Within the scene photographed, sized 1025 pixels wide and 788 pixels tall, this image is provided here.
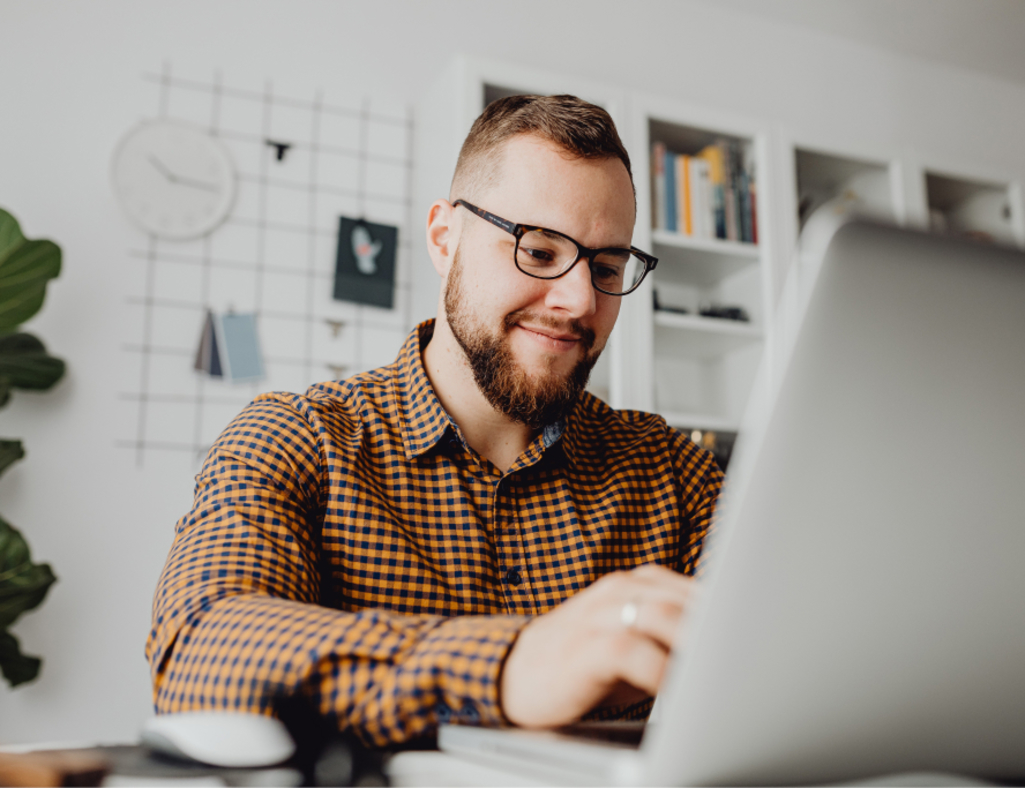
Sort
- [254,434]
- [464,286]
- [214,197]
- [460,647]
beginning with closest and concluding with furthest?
1. [460,647]
2. [254,434]
3. [464,286]
4. [214,197]

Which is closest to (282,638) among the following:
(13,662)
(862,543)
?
(862,543)

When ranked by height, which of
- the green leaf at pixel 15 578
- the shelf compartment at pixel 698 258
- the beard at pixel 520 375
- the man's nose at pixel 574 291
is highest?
the shelf compartment at pixel 698 258

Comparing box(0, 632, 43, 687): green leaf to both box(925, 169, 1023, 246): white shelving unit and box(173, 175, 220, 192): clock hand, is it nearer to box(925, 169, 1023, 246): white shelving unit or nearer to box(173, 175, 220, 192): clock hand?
box(173, 175, 220, 192): clock hand

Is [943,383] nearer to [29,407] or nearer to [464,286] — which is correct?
[464,286]

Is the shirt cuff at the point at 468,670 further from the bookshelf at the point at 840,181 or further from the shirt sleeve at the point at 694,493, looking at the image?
the bookshelf at the point at 840,181

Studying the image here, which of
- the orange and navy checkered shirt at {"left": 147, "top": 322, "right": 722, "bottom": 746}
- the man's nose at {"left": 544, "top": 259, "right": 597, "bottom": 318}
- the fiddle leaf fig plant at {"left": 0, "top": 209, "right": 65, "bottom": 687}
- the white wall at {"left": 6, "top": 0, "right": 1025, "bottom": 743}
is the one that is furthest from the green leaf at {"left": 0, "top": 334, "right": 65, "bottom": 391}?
the man's nose at {"left": 544, "top": 259, "right": 597, "bottom": 318}

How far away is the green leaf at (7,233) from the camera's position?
1.74 metres

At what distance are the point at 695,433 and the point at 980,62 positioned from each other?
2177 mm

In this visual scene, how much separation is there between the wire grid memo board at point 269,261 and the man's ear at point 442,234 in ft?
3.30

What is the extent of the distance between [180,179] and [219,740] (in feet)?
6.57

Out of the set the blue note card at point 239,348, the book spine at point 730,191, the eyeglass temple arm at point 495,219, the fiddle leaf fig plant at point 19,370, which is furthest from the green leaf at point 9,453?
the book spine at point 730,191

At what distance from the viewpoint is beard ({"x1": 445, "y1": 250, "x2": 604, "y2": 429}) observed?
1.14 m

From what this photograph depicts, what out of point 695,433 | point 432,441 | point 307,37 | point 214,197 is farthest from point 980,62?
point 432,441

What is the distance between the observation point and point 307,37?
2.39 m
